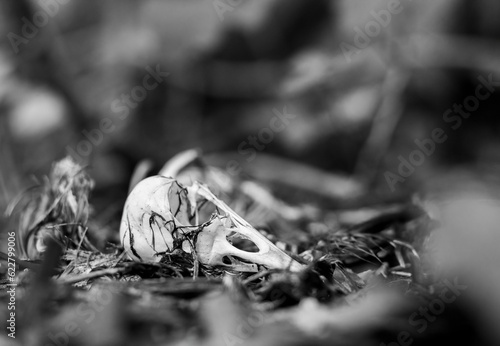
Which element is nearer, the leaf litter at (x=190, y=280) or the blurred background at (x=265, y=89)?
the leaf litter at (x=190, y=280)

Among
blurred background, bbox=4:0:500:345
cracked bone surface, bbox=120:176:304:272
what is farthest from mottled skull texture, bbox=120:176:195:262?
blurred background, bbox=4:0:500:345

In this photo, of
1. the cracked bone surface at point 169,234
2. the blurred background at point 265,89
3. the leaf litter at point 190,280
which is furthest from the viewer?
the blurred background at point 265,89

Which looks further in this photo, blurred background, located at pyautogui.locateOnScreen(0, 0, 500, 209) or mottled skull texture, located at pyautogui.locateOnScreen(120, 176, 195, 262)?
blurred background, located at pyautogui.locateOnScreen(0, 0, 500, 209)

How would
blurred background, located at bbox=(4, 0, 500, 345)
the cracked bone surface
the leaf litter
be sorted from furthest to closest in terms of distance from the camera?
blurred background, located at bbox=(4, 0, 500, 345)
the cracked bone surface
the leaf litter


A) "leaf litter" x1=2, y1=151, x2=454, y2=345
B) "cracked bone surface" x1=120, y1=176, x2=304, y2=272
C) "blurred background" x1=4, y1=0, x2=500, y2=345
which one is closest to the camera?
"leaf litter" x1=2, y1=151, x2=454, y2=345

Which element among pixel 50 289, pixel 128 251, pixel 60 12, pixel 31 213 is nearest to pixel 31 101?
pixel 60 12

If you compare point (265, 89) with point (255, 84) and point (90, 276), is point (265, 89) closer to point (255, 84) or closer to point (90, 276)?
point (255, 84)

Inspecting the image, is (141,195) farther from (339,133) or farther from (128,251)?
(339,133)

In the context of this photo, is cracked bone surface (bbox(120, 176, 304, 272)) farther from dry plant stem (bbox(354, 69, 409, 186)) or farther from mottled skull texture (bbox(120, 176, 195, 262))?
dry plant stem (bbox(354, 69, 409, 186))

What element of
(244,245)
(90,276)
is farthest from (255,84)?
(90,276)

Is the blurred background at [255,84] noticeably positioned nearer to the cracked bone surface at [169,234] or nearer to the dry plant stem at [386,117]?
the dry plant stem at [386,117]

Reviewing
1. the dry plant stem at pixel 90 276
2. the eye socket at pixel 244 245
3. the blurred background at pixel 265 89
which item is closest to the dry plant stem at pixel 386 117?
the blurred background at pixel 265 89
